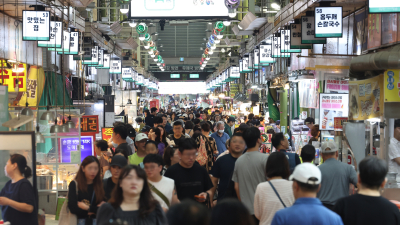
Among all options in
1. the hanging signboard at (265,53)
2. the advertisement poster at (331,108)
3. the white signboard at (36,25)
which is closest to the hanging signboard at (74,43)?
the white signboard at (36,25)

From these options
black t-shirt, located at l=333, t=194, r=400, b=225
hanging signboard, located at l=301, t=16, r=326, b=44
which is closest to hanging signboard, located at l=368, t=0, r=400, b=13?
black t-shirt, located at l=333, t=194, r=400, b=225

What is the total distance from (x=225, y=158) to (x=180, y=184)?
0.88m

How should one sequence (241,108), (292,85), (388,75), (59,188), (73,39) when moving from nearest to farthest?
(388,75), (59,188), (73,39), (292,85), (241,108)

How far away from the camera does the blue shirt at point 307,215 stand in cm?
311

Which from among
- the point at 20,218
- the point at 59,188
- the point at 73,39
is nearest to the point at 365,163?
the point at 20,218

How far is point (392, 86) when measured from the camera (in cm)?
724

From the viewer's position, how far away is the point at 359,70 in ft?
26.9

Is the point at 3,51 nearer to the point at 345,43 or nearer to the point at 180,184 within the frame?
the point at 180,184

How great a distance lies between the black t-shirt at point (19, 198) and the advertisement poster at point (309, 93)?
9.49m

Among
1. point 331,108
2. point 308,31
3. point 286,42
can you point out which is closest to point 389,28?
point 331,108

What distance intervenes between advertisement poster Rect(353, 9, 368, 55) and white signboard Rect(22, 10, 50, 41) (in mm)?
6443

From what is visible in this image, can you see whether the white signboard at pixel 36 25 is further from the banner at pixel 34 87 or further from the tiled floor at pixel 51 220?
the tiled floor at pixel 51 220

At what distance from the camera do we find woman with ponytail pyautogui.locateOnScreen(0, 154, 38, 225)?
4930 millimetres

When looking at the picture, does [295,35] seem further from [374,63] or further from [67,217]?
[67,217]
